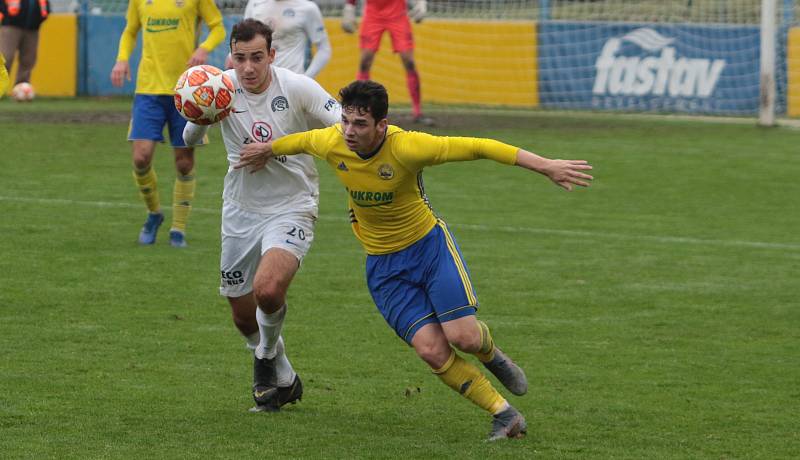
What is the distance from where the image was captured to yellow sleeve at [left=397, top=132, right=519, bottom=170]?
20.3ft

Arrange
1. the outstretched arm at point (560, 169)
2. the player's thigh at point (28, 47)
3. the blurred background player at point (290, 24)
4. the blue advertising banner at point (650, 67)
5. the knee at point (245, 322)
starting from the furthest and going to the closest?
the blue advertising banner at point (650, 67) < the player's thigh at point (28, 47) < the blurred background player at point (290, 24) < the knee at point (245, 322) < the outstretched arm at point (560, 169)

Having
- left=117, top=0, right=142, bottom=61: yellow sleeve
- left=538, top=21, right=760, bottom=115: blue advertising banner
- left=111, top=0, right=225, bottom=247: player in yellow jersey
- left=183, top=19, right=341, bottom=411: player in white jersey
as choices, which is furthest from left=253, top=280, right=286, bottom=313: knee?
left=538, top=21, right=760, bottom=115: blue advertising banner

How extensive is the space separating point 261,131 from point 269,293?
88cm

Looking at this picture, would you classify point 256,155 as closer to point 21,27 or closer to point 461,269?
point 461,269

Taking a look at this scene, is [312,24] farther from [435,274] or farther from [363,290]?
[435,274]

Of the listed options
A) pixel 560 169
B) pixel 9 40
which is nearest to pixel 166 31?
pixel 560 169

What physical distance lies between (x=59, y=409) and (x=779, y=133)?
14.3 m

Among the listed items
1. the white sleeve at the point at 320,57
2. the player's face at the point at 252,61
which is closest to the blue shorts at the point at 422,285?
the player's face at the point at 252,61

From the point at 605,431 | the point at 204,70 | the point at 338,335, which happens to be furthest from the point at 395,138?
the point at 338,335

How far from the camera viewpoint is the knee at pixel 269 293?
272 inches

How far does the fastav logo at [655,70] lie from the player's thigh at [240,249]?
49.5 feet

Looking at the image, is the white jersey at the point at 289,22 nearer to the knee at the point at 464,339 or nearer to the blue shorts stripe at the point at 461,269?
the blue shorts stripe at the point at 461,269

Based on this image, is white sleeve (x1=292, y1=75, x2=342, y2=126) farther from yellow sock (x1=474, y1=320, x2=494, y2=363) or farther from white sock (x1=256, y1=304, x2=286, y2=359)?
yellow sock (x1=474, y1=320, x2=494, y2=363)

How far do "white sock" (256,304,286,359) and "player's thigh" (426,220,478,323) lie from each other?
0.87 metres
